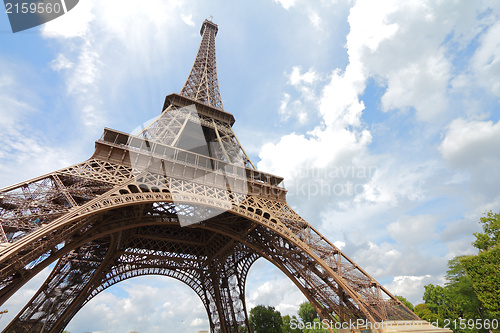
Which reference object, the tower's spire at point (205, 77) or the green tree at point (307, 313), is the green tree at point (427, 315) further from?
the tower's spire at point (205, 77)

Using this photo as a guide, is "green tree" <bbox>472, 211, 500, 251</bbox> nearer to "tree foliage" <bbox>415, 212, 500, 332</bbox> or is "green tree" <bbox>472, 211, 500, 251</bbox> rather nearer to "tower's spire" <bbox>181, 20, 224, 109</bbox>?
"tree foliage" <bbox>415, 212, 500, 332</bbox>

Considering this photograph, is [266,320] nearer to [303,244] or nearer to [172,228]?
[172,228]

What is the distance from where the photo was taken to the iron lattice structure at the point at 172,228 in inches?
352

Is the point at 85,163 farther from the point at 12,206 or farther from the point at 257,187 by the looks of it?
the point at 257,187

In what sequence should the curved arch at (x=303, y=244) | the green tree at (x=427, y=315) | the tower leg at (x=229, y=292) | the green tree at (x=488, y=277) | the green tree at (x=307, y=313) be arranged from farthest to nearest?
the green tree at (x=307, y=313) → the green tree at (x=427, y=315) → the tower leg at (x=229, y=292) → the green tree at (x=488, y=277) → the curved arch at (x=303, y=244)

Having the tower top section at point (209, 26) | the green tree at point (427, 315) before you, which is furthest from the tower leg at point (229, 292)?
the tower top section at point (209, 26)

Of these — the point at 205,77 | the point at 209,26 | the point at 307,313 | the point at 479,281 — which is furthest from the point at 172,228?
the point at 307,313

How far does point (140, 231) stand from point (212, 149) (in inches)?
312

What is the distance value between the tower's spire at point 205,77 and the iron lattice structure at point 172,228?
7.4 inches

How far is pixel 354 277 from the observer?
11641 millimetres

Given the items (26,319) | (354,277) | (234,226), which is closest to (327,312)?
(354,277)

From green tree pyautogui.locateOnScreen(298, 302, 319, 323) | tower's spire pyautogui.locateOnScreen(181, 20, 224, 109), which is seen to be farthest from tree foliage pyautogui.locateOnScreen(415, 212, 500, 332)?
green tree pyautogui.locateOnScreen(298, 302, 319, 323)

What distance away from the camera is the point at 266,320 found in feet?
86.0

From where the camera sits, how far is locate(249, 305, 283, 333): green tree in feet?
84.3
